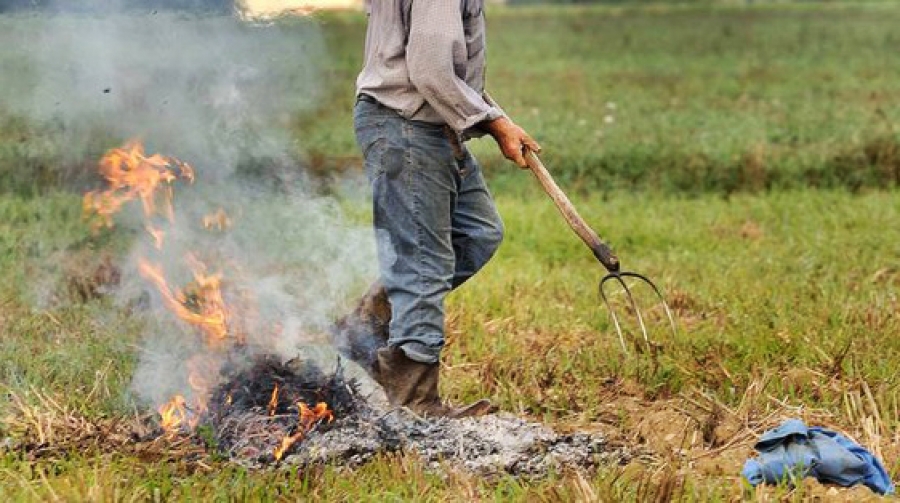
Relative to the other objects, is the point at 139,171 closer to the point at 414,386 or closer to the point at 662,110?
the point at 414,386

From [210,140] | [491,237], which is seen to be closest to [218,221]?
[210,140]

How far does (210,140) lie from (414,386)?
165 centimetres

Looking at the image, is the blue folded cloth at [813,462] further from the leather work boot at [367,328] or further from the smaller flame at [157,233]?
the smaller flame at [157,233]

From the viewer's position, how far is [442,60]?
4.50m

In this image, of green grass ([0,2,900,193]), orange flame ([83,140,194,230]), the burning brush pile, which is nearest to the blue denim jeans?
the burning brush pile

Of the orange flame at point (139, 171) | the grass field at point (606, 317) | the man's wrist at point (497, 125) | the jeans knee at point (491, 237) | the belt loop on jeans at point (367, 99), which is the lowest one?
the grass field at point (606, 317)

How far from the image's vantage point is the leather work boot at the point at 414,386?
4.93 meters

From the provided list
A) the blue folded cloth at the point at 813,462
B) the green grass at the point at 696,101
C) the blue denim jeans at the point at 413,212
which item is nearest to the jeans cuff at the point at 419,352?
the blue denim jeans at the point at 413,212

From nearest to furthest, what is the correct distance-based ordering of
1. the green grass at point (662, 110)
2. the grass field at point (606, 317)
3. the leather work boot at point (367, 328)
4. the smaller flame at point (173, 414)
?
the grass field at point (606, 317) → the smaller flame at point (173, 414) → the leather work boot at point (367, 328) → the green grass at point (662, 110)

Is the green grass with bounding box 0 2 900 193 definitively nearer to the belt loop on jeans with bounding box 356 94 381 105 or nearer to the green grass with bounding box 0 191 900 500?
the belt loop on jeans with bounding box 356 94 381 105

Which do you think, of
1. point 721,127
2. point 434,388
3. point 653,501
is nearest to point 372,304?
point 434,388

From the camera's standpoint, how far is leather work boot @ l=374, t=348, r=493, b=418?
493 centimetres

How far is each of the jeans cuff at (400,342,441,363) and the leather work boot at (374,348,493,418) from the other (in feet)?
0.09

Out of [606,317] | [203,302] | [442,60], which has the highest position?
[442,60]
